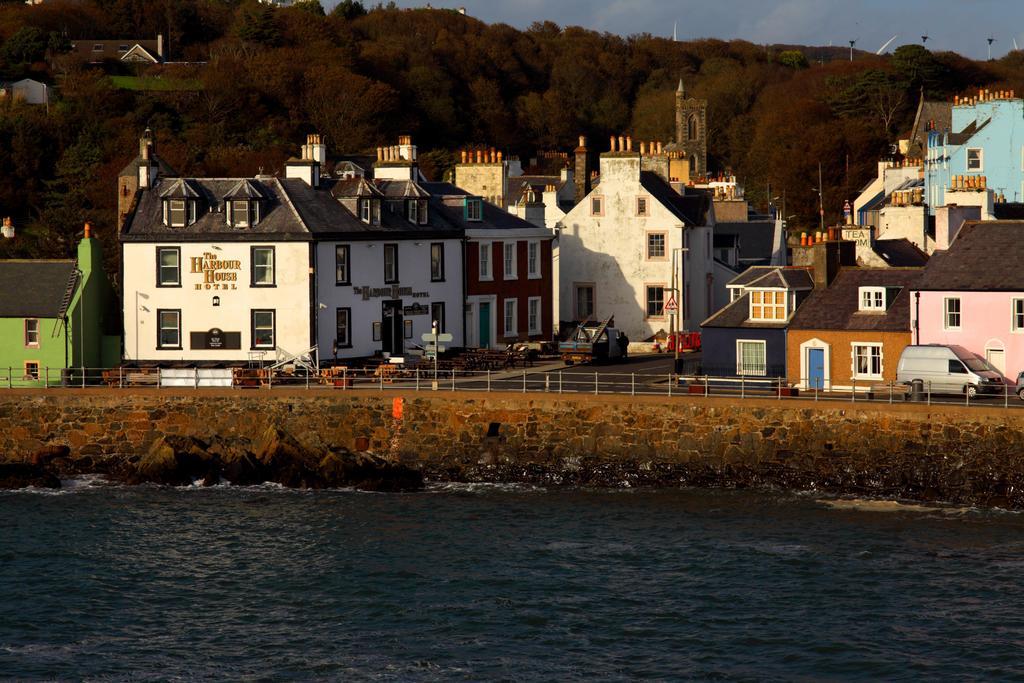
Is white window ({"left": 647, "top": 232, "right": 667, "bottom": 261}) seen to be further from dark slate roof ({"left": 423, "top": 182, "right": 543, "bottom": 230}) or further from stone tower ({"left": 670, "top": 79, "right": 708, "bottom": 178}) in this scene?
stone tower ({"left": 670, "top": 79, "right": 708, "bottom": 178})

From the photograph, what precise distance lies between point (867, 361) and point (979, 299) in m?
3.80

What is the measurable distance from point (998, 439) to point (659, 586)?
1170 cm

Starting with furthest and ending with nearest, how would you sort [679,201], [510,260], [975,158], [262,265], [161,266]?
[975,158] < [679,201] < [510,260] < [161,266] < [262,265]

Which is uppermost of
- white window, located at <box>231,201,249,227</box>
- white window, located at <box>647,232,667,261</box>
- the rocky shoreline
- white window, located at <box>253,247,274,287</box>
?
white window, located at <box>231,201,249,227</box>

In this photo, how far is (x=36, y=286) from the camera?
58094 millimetres

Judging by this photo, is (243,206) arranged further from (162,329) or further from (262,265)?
(162,329)

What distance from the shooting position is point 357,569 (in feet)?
138

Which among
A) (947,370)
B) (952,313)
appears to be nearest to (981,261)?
(952,313)

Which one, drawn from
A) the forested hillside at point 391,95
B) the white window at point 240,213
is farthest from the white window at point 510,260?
the forested hillside at point 391,95

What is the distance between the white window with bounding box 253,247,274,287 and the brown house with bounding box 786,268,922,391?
676 inches

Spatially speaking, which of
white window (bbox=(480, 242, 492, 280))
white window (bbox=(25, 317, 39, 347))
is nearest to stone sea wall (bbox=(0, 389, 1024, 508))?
white window (bbox=(25, 317, 39, 347))

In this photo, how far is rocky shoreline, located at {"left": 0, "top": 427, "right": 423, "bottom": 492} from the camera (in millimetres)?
51062

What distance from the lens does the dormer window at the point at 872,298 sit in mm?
52875

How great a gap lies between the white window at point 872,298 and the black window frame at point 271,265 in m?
19.0
